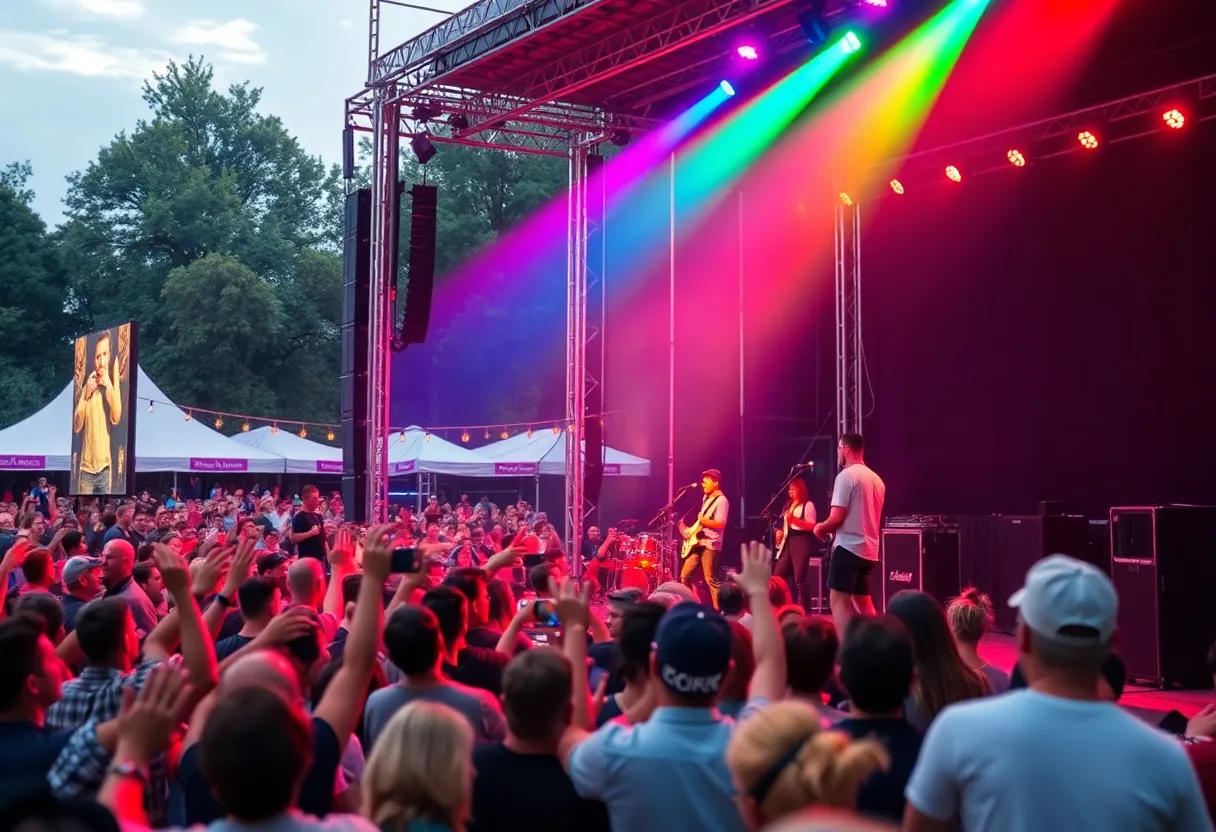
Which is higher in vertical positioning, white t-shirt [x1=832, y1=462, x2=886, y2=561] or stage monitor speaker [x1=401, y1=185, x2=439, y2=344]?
stage monitor speaker [x1=401, y1=185, x2=439, y2=344]

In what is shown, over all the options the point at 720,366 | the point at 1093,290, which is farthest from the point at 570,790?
the point at 720,366

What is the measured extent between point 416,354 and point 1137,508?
3547cm

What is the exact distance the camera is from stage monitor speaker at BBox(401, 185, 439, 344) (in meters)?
15.2

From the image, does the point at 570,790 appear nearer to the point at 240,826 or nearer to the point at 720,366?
the point at 240,826

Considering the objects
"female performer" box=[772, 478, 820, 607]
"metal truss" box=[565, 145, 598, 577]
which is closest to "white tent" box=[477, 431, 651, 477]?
"metal truss" box=[565, 145, 598, 577]

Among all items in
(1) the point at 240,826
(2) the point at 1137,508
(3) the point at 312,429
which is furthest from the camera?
(3) the point at 312,429

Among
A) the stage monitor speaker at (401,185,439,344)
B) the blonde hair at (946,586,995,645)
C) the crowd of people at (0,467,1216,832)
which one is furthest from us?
the stage monitor speaker at (401,185,439,344)

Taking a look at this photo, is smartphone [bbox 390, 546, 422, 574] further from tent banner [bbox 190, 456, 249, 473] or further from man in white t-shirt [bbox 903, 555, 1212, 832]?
tent banner [bbox 190, 456, 249, 473]

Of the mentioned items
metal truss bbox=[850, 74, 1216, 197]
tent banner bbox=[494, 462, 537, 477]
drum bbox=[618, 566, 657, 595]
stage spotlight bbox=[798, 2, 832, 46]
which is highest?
stage spotlight bbox=[798, 2, 832, 46]

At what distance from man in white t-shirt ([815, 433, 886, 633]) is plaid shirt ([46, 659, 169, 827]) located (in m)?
5.98

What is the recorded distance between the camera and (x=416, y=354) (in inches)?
1710

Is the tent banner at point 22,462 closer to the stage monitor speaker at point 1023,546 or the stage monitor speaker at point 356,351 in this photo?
the stage monitor speaker at point 356,351

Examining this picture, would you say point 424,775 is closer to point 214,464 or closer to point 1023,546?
point 1023,546

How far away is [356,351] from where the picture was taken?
15.1m
